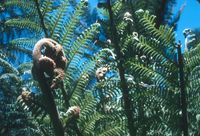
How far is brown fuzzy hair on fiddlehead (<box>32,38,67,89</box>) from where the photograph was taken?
2.99 ft

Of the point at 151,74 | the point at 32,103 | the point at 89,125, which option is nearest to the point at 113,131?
the point at 89,125

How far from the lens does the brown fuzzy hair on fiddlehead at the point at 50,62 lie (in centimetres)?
91

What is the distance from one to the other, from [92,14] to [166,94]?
17.3 ft

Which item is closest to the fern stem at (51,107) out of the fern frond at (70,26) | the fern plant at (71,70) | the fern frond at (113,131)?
the fern plant at (71,70)

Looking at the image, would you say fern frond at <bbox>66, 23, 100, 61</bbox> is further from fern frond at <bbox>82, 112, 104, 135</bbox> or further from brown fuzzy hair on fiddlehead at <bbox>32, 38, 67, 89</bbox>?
brown fuzzy hair on fiddlehead at <bbox>32, 38, 67, 89</bbox>

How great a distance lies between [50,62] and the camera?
97 cm

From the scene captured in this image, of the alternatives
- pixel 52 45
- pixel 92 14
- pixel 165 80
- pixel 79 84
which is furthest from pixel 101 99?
pixel 92 14

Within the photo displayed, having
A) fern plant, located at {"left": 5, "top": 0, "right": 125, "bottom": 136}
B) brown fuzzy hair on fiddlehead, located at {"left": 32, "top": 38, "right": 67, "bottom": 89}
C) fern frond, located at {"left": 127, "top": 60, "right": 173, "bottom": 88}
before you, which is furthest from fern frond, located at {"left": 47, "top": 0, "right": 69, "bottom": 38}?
brown fuzzy hair on fiddlehead, located at {"left": 32, "top": 38, "right": 67, "bottom": 89}

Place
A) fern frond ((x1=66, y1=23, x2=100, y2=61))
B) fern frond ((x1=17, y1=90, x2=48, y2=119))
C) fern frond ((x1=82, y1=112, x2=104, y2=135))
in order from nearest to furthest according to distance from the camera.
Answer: fern frond ((x1=17, y1=90, x2=48, y2=119)) < fern frond ((x1=82, y1=112, x2=104, y2=135)) < fern frond ((x1=66, y1=23, x2=100, y2=61))

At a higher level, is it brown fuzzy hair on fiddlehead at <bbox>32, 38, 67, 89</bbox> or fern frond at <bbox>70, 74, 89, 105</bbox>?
fern frond at <bbox>70, 74, 89, 105</bbox>

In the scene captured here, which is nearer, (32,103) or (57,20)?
(32,103)

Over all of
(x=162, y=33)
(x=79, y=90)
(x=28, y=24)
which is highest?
(x=28, y=24)

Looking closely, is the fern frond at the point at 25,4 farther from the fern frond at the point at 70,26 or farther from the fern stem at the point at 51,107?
the fern stem at the point at 51,107

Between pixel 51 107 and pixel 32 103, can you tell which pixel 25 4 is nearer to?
pixel 32 103
